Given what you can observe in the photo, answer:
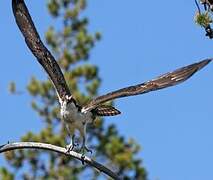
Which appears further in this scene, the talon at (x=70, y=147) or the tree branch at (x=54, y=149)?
the talon at (x=70, y=147)

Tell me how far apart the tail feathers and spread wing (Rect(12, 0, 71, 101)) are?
13.5 inches

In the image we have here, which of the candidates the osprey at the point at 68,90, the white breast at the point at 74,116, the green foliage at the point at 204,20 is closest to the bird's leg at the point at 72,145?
the osprey at the point at 68,90

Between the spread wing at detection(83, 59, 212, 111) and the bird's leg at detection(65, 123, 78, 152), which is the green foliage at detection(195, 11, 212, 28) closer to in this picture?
the spread wing at detection(83, 59, 212, 111)

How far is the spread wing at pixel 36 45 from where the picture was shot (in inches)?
328

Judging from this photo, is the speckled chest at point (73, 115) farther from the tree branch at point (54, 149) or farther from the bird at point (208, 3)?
the bird at point (208, 3)

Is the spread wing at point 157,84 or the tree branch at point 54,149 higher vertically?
the spread wing at point 157,84

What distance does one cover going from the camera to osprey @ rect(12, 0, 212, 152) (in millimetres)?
7219

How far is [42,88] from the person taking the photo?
99.5ft

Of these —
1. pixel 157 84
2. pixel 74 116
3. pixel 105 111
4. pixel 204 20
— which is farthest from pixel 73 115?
pixel 204 20

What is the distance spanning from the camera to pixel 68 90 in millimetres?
8234

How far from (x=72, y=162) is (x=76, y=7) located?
5.19m

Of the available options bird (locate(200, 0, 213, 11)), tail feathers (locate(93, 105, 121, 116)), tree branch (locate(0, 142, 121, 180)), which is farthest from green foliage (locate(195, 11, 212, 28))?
tail feathers (locate(93, 105, 121, 116))

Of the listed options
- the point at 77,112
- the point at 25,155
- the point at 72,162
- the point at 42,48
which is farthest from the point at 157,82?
the point at 25,155

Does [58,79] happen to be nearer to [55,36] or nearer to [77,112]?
[77,112]
